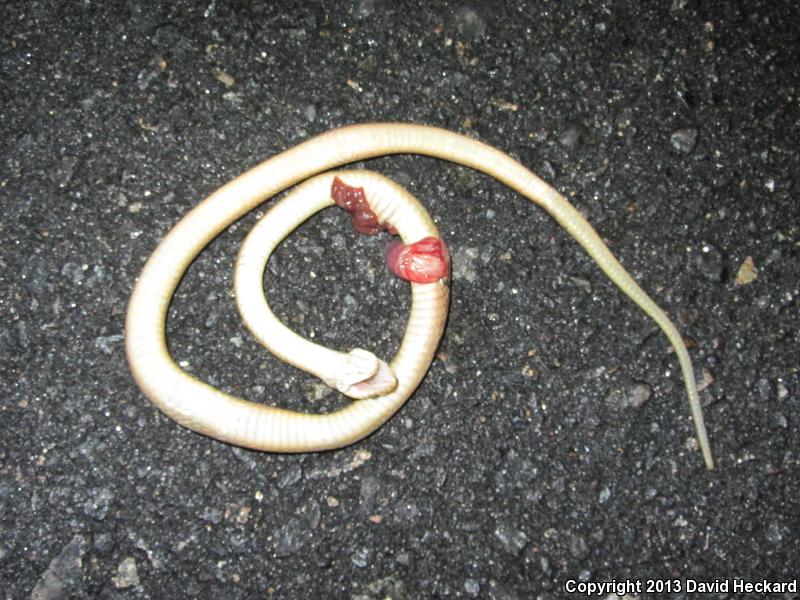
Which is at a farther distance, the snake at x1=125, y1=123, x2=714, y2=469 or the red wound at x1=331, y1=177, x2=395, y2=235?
the red wound at x1=331, y1=177, x2=395, y2=235

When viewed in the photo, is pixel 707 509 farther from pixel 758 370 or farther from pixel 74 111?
pixel 74 111

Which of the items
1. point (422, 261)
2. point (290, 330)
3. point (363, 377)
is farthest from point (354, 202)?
point (363, 377)

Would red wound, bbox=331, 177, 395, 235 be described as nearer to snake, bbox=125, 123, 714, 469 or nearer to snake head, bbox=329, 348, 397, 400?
snake, bbox=125, 123, 714, 469

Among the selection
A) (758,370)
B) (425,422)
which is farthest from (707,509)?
(425,422)

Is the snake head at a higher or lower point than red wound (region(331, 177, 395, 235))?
lower

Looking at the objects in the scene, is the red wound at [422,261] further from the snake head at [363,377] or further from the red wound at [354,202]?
the snake head at [363,377]

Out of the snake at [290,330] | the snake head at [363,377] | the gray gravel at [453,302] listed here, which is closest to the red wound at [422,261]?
the snake at [290,330]

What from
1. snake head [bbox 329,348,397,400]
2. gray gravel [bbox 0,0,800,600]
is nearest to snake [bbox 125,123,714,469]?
snake head [bbox 329,348,397,400]

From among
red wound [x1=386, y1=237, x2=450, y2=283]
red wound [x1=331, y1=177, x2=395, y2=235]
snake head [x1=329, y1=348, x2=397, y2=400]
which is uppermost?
red wound [x1=331, y1=177, x2=395, y2=235]
